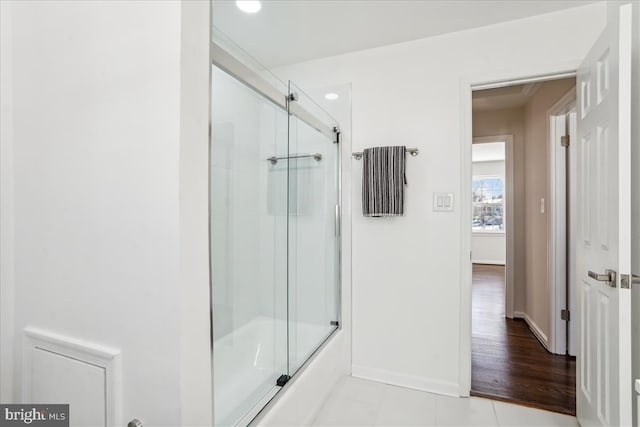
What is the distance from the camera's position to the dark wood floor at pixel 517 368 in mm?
2078

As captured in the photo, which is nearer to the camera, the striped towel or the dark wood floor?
the dark wood floor

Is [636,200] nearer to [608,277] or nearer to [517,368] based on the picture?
[608,277]

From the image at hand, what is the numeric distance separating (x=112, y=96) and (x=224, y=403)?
1181 mm

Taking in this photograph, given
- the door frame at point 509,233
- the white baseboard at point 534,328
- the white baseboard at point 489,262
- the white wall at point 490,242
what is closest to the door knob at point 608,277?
the white baseboard at point 534,328

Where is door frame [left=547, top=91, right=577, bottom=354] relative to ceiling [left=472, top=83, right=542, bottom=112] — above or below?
below

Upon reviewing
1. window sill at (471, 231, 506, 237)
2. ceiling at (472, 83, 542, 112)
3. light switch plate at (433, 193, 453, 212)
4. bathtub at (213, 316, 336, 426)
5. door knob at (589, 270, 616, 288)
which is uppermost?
ceiling at (472, 83, 542, 112)

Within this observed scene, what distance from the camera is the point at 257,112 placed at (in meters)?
1.70

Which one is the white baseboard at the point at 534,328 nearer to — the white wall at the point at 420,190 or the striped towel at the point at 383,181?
the white wall at the point at 420,190

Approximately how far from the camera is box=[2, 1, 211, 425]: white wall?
0.86m

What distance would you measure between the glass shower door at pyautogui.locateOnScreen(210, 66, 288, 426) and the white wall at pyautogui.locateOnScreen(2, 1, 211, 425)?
321 mm

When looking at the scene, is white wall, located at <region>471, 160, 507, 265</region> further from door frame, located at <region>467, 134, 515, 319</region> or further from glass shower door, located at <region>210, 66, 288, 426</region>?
glass shower door, located at <region>210, 66, 288, 426</region>

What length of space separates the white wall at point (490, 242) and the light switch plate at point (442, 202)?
5735mm

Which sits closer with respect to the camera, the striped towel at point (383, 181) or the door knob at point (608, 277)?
the door knob at point (608, 277)

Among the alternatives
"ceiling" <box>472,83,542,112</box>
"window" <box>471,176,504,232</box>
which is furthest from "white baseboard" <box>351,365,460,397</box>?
"window" <box>471,176,504,232</box>
